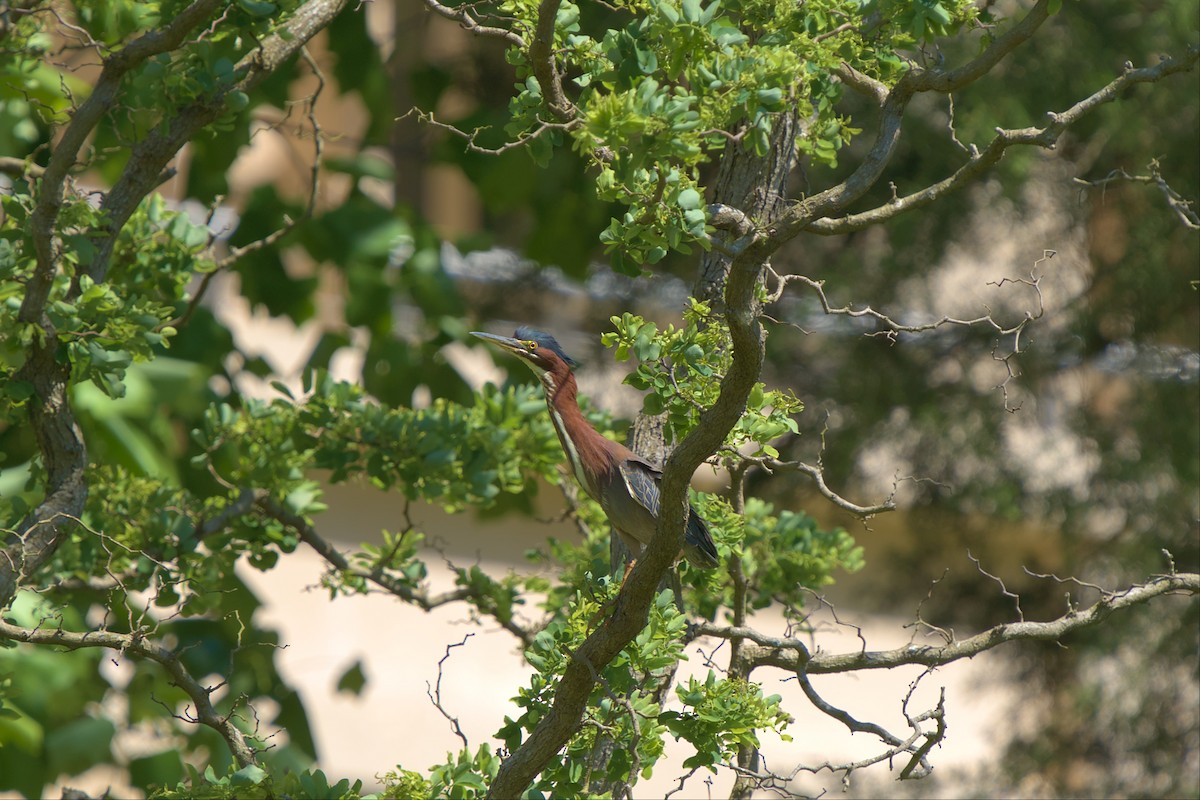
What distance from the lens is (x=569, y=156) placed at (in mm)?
4762

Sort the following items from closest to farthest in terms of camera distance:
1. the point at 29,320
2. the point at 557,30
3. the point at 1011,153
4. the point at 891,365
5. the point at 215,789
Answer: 1. the point at 557,30
2. the point at 215,789
3. the point at 29,320
4. the point at 1011,153
5. the point at 891,365

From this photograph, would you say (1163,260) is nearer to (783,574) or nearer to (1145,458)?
(1145,458)

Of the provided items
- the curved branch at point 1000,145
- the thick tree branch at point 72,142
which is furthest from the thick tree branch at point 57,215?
the curved branch at point 1000,145

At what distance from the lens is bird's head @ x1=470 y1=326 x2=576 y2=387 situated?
2.74 meters

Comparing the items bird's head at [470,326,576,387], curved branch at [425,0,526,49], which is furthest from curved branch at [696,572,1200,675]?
curved branch at [425,0,526,49]

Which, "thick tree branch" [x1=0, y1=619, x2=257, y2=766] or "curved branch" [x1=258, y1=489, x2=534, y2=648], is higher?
"curved branch" [x1=258, y1=489, x2=534, y2=648]

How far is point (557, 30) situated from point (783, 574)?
4.74 feet

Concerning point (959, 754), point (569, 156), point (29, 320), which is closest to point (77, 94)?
point (569, 156)

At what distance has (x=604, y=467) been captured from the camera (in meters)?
2.59

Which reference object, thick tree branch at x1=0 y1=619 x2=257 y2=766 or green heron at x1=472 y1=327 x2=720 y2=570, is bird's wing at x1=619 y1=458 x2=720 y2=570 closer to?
green heron at x1=472 y1=327 x2=720 y2=570

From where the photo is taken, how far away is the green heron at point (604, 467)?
2.49 meters

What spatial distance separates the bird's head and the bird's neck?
0.01 m

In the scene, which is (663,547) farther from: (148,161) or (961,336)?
(961,336)

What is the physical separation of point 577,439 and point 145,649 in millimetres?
922
